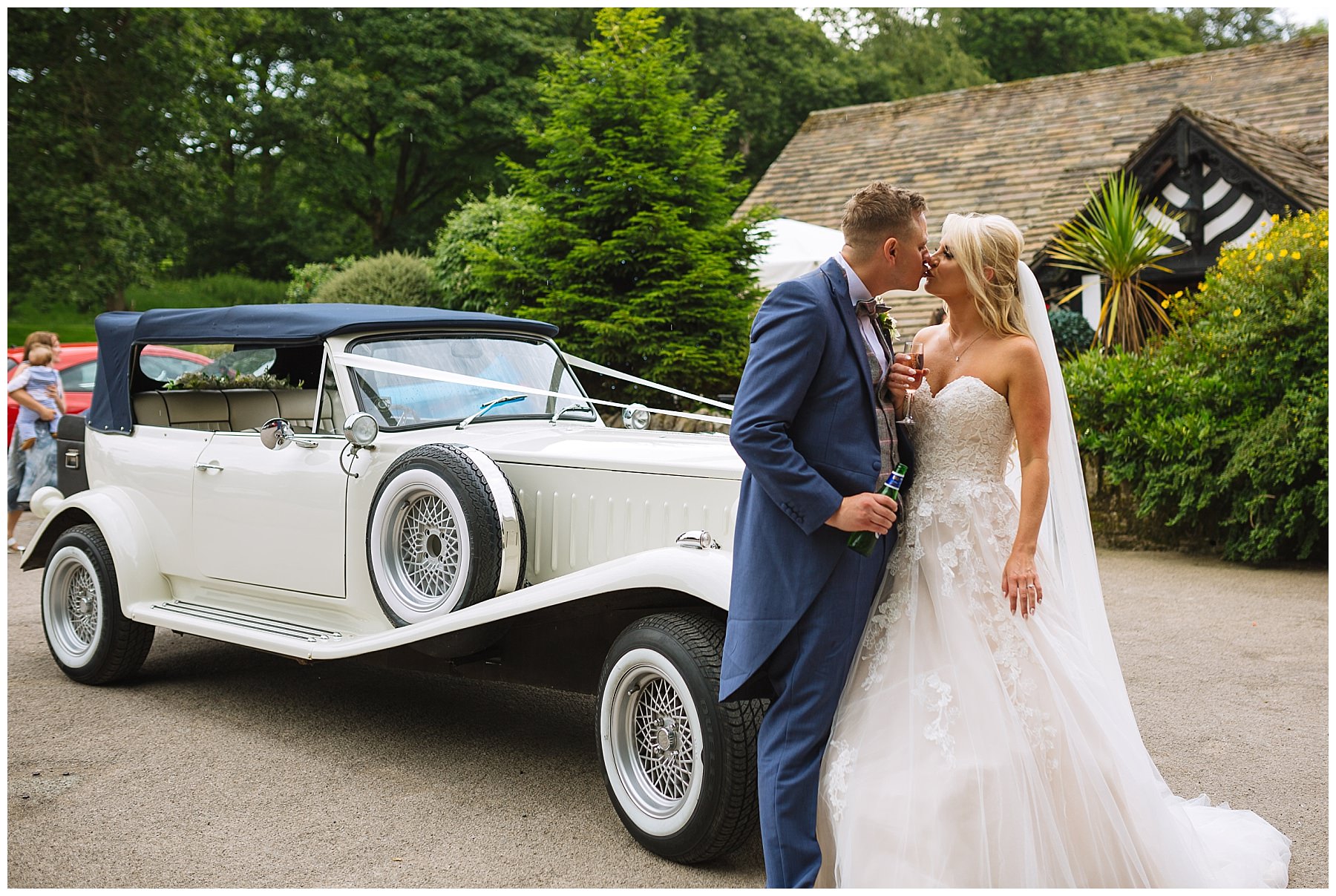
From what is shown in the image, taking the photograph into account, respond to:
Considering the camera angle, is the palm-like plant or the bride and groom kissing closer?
the bride and groom kissing

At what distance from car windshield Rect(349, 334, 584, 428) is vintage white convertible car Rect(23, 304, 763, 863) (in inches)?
0.5

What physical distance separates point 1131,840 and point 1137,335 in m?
10.9

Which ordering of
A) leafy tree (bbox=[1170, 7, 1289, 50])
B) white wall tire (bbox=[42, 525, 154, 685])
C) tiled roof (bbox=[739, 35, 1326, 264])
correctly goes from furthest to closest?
leafy tree (bbox=[1170, 7, 1289, 50]) < tiled roof (bbox=[739, 35, 1326, 264]) < white wall tire (bbox=[42, 525, 154, 685])

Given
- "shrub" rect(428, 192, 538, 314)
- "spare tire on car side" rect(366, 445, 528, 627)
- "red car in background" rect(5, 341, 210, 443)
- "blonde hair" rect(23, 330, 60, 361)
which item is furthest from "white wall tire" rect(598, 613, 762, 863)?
"shrub" rect(428, 192, 538, 314)

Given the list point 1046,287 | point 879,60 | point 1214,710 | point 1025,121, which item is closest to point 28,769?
point 1214,710

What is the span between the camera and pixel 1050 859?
10.6 feet

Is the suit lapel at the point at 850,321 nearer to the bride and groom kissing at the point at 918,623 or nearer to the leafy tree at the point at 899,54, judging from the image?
the bride and groom kissing at the point at 918,623

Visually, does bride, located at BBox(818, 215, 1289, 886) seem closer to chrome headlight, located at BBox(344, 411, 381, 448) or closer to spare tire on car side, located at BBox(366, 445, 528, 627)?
spare tire on car side, located at BBox(366, 445, 528, 627)

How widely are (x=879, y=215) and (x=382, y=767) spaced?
127 inches

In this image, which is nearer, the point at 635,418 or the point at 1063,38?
the point at 635,418

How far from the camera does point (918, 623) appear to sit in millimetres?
3428

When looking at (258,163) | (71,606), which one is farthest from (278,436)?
(258,163)

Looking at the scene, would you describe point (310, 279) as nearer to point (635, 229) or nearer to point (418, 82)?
point (635, 229)

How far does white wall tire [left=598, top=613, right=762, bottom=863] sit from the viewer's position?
3729mm
